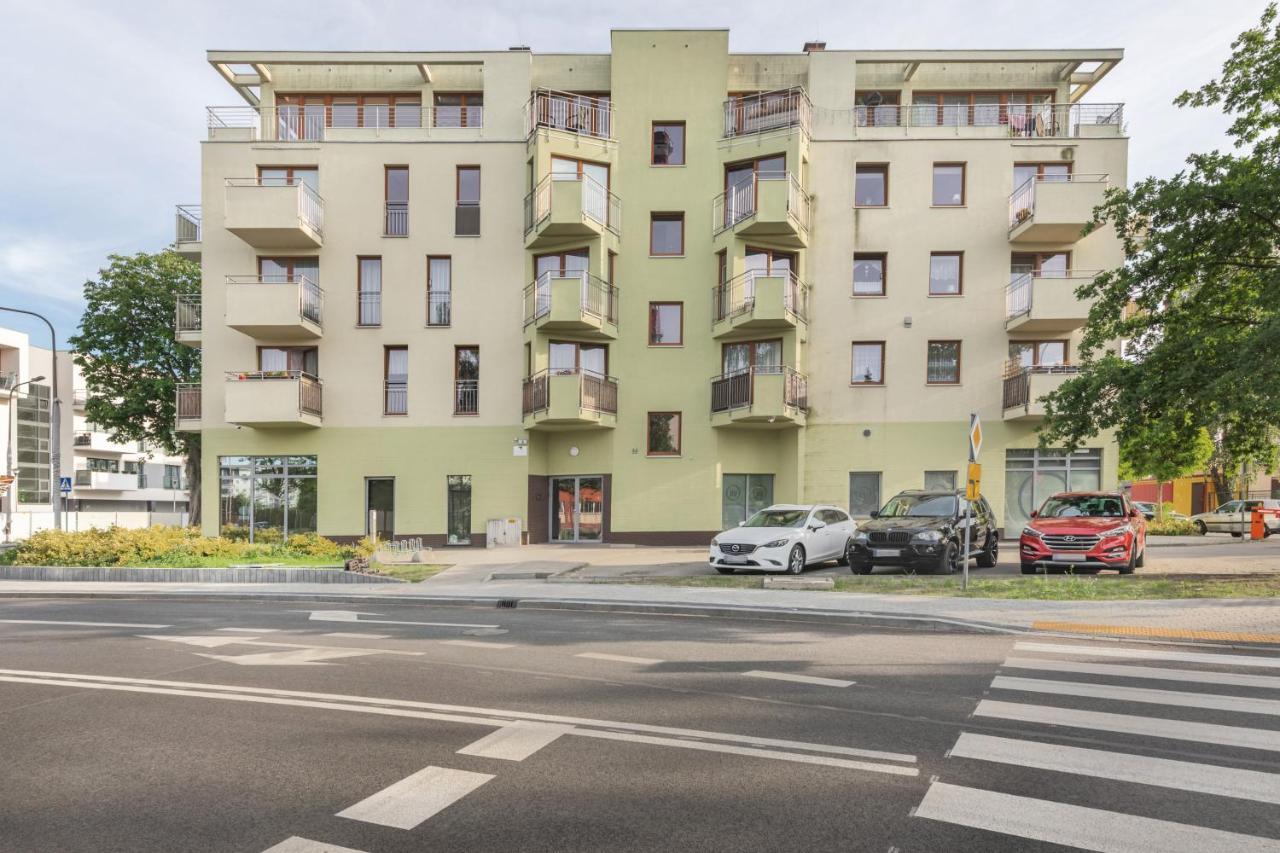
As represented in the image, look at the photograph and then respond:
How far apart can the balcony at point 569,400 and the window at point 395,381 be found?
3937 millimetres

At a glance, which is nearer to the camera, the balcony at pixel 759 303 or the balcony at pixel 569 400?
the balcony at pixel 759 303

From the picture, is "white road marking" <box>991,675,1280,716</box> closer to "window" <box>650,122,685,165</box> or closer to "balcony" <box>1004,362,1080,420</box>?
"balcony" <box>1004,362,1080,420</box>

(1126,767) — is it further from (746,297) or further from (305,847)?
(746,297)

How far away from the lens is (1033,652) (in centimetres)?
825

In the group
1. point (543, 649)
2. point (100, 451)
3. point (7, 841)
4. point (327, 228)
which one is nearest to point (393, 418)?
point (327, 228)

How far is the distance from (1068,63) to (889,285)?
9425 millimetres

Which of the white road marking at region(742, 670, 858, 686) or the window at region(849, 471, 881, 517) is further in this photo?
the window at region(849, 471, 881, 517)

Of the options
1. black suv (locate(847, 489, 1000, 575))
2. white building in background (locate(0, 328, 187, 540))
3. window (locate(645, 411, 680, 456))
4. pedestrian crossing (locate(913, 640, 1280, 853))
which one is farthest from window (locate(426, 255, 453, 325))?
white building in background (locate(0, 328, 187, 540))

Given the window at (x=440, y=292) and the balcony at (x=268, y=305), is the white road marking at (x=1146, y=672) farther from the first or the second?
the balcony at (x=268, y=305)

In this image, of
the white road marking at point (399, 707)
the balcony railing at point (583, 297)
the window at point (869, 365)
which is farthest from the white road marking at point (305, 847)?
the window at point (869, 365)

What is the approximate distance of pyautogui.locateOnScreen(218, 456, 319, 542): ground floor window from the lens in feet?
81.9

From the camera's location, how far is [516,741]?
515 centimetres

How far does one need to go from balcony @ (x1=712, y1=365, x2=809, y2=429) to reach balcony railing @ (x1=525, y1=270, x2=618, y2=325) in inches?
158

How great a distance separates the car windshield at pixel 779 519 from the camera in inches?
651
